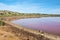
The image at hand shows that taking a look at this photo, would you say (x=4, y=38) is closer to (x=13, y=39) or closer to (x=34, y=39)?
(x=13, y=39)

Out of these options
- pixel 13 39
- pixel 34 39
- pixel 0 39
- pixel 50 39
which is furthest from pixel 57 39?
pixel 0 39

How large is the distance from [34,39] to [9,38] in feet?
8.38

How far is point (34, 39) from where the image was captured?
16.6 metres

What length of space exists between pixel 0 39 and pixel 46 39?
4655mm

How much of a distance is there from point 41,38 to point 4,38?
397cm

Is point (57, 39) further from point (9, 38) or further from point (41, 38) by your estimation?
point (9, 38)

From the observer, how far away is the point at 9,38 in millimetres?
15312

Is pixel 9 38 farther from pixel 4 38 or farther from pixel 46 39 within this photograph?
pixel 46 39

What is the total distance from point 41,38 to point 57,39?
1.56 metres

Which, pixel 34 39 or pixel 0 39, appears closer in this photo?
pixel 0 39

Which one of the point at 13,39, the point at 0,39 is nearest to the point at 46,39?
the point at 13,39

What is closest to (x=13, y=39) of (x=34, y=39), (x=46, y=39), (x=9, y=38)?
(x=9, y=38)

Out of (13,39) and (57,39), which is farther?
(57,39)

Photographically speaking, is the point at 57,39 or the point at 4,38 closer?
the point at 4,38
